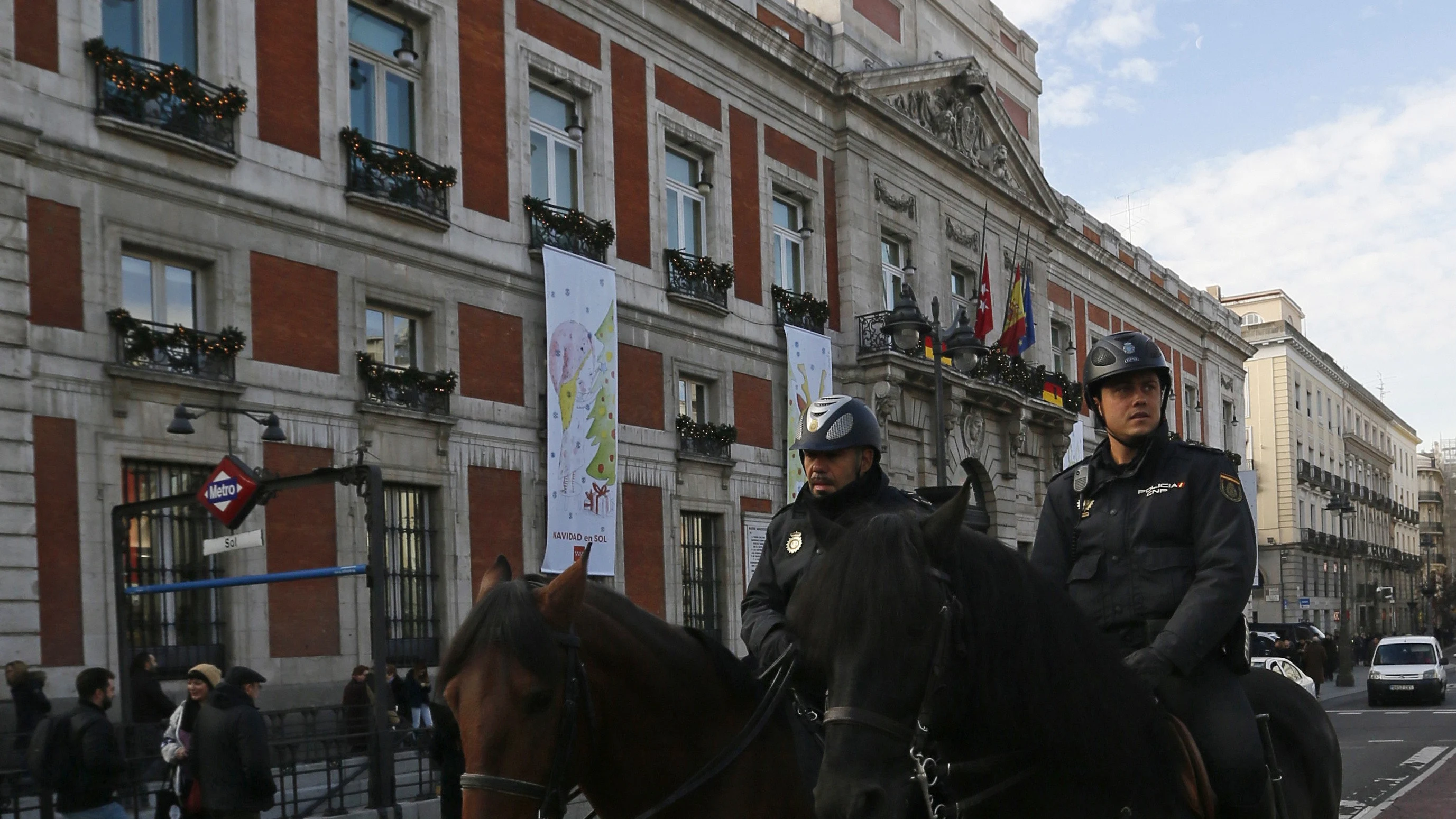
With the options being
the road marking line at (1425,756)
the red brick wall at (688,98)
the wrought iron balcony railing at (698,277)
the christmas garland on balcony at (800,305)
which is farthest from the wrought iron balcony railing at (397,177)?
the road marking line at (1425,756)

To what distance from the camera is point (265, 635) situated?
16.6 m

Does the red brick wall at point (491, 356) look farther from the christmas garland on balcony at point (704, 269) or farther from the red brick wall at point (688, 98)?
the red brick wall at point (688, 98)

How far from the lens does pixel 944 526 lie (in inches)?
134

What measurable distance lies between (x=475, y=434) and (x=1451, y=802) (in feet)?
41.3

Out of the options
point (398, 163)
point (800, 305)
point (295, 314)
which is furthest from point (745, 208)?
point (295, 314)

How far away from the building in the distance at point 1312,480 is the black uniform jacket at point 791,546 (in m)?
56.2

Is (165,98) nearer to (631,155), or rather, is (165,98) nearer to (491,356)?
(491,356)

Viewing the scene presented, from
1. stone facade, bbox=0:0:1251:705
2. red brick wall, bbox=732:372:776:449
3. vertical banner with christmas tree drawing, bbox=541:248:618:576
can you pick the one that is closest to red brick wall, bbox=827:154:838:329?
stone facade, bbox=0:0:1251:705

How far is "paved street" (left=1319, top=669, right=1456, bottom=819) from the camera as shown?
43.9 feet

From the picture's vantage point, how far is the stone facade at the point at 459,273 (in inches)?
589

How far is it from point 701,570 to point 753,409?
10.5 feet

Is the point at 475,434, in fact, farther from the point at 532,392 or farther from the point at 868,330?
the point at 868,330

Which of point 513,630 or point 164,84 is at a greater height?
→ point 164,84

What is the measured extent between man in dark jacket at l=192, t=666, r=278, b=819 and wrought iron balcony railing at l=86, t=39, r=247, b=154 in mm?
8311
